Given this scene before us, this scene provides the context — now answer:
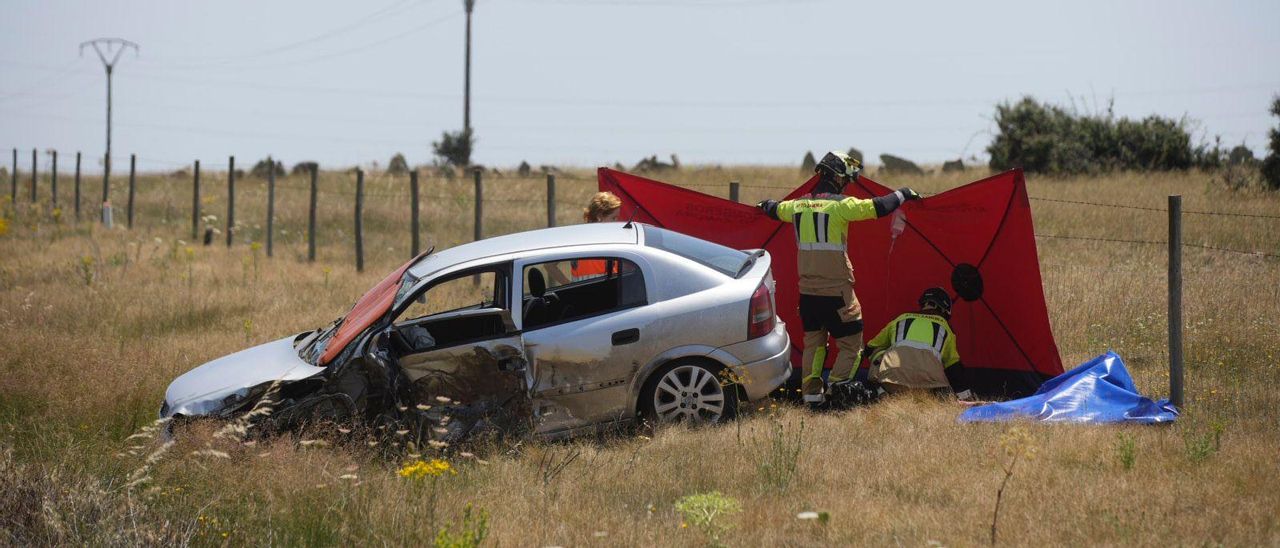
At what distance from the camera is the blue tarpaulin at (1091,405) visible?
25.9ft

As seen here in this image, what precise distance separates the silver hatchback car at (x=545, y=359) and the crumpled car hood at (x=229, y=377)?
0.04ft

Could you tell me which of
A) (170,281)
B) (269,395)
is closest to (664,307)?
(269,395)

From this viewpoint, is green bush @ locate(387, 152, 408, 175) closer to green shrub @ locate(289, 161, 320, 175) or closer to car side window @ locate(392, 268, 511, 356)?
green shrub @ locate(289, 161, 320, 175)

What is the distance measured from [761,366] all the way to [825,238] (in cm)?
125

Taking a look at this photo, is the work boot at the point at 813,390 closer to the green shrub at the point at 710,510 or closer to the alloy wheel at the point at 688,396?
the alloy wheel at the point at 688,396

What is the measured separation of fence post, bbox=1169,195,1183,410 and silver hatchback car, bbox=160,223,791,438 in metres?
2.56

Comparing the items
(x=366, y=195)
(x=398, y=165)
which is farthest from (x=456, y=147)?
(x=366, y=195)

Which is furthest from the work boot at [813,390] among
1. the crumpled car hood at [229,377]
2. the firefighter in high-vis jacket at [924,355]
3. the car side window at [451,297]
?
the car side window at [451,297]

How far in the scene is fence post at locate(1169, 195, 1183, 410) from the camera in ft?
26.0

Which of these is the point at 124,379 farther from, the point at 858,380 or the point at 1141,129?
the point at 1141,129

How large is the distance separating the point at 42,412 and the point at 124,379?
27.2 inches

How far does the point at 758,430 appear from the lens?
795cm

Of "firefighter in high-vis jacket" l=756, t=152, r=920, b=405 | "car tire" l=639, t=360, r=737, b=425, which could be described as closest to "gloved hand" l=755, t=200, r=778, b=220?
"firefighter in high-vis jacket" l=756, t=152, r=920, b=405

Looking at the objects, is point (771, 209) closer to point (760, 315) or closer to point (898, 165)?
point (760, 315)
